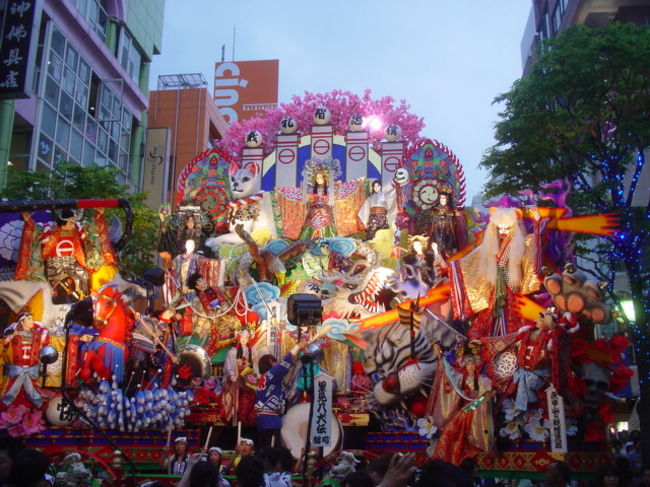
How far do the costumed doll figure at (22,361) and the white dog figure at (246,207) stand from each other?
605 centimetres

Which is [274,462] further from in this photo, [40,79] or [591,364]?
[40,79]

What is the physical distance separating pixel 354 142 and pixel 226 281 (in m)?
6.52

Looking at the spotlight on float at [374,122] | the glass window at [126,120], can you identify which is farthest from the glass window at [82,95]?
the spotlight on float at [374,122]

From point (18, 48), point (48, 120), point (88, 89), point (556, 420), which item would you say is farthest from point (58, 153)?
point (556, 420)

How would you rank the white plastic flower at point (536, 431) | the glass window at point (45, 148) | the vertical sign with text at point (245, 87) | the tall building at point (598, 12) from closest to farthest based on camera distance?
the white plastic flower at point (536, 431)
the tall building at point (598, 12)
the glass window at point (45, 148)
the vertical sign with text at point (245, 87)

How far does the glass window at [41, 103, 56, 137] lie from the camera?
25.1 meters

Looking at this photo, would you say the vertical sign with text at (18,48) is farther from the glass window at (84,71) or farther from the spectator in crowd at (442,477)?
the spectator in crowd at (442,477)

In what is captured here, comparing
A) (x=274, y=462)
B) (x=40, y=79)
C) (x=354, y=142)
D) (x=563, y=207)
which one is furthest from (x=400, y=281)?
(x=40, y=79)

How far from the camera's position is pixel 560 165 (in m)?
17.0

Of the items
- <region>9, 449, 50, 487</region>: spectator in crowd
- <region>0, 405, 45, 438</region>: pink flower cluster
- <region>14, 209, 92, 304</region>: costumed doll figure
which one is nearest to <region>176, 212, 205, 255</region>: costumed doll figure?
<region>14, 209, 92, 304</region>: costumed doll figure

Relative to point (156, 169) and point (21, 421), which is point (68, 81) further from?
point (21, 421)

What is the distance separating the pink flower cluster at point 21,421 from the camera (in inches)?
521

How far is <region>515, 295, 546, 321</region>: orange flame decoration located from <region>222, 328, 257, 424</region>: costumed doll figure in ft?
19.0

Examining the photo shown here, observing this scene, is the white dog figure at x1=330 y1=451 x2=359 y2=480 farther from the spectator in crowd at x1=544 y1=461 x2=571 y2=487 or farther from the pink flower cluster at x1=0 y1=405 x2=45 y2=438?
the pink flower cluster at x1=0 y1=405 x2=45 y2=438
